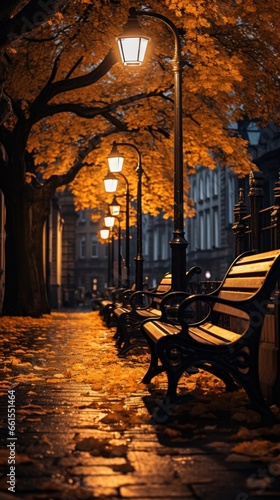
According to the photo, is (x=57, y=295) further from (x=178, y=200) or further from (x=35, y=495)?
(x=35, y=495)

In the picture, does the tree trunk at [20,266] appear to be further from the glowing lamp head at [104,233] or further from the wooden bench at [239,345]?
the wooden bench at [239,345]

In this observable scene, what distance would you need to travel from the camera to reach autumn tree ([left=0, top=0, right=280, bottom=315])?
61.6ft

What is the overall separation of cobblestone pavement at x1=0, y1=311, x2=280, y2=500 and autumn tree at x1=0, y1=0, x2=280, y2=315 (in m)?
10.4

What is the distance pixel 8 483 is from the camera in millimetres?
4008

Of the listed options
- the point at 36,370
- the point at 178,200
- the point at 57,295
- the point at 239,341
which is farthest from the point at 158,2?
the point at 57,295

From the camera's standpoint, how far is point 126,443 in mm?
5043

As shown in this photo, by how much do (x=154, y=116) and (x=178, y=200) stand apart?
15.1 meters

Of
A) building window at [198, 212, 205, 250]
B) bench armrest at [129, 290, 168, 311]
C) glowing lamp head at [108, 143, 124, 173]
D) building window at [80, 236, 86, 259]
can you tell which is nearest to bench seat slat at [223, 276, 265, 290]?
bench armrest at [129, 290, 168, 311]

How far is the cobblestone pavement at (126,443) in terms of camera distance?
3.96m

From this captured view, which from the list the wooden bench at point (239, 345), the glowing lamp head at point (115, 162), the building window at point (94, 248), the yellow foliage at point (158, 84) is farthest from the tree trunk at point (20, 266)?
the building window at point (94, 248)

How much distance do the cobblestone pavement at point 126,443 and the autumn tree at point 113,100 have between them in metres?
10.4

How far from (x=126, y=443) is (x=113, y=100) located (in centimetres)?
2046

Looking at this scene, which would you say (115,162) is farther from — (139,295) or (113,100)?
(139,295)

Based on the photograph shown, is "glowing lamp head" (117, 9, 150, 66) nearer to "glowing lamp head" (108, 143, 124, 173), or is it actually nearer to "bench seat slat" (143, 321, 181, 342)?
"bench seat slat" (143, 321, 181, 342)
